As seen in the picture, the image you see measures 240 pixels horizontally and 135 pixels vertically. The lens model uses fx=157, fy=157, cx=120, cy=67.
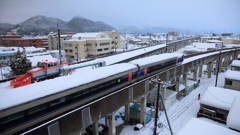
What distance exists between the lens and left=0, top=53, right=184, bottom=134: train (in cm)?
738

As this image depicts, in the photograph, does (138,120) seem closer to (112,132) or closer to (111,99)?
(112,132)

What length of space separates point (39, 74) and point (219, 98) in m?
17.2

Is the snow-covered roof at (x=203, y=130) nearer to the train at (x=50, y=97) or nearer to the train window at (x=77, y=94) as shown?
the train at (x=50, y=97)

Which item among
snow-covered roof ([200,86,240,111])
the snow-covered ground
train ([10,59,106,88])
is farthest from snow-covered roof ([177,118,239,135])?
train ([10,59,106,88])

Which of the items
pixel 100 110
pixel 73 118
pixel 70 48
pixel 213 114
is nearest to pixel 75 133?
pixel 73 118

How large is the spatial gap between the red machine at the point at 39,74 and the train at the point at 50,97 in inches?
118

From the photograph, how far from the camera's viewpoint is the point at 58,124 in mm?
7293

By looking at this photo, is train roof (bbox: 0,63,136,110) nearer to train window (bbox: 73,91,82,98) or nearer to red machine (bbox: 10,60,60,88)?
train window (bbox: 73,91,82,98)

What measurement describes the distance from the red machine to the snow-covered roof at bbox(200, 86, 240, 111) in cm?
1467

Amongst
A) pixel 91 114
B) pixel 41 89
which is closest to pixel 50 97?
pixel 41 89

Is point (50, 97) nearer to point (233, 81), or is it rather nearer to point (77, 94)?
point (77, 94)

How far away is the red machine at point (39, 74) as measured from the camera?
39.4ft

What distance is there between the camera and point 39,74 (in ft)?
43.2

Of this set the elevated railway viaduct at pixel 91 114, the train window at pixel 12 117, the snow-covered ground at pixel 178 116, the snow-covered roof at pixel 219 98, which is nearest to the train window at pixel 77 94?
the elevated railway viaduct at pixel 91 114
